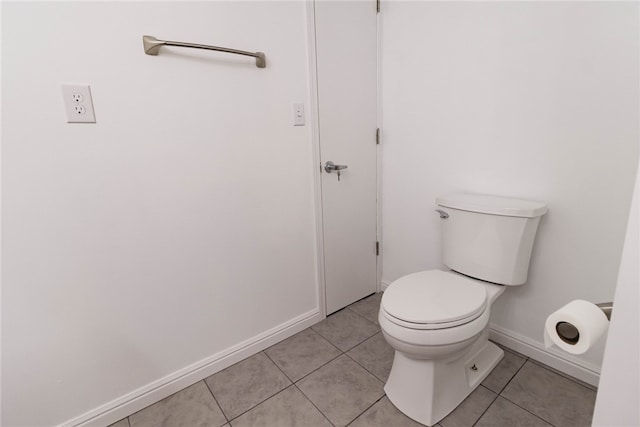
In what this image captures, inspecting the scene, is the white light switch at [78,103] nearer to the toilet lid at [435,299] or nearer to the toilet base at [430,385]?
the toilet lid at [435,299]

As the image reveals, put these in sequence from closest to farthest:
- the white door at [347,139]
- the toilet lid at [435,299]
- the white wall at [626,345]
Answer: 1. the white wall at [626,345]
2. the toilet lid at [435,299]
3. the white door at [347,139]

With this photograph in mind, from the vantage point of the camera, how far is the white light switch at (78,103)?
0.98 meters

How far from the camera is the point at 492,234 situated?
131 cm

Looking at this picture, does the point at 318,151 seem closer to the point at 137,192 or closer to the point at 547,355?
the point at 137,192

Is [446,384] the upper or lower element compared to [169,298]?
lower

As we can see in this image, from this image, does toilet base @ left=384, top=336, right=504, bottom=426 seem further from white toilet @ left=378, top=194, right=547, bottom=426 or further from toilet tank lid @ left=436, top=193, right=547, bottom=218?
toilet tank lid @ left=436, top=193, right=547, bottom=218

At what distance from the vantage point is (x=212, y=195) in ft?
4.35

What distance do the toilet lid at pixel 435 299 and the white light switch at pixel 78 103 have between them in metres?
1.22

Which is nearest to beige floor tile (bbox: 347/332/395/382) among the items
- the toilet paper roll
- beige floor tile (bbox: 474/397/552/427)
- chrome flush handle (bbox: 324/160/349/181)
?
beige floor tile (bbox: 474/397/552/427)

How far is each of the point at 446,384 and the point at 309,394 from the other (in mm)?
555

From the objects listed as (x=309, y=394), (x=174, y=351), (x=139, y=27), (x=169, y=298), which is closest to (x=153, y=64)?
(x=139, y=27)

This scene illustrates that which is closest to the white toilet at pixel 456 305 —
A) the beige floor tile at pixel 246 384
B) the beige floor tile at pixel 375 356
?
the beige floor tile at pixel 375 356

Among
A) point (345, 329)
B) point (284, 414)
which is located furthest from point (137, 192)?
point (345, 329)

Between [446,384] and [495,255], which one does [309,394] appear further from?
[495,255]
